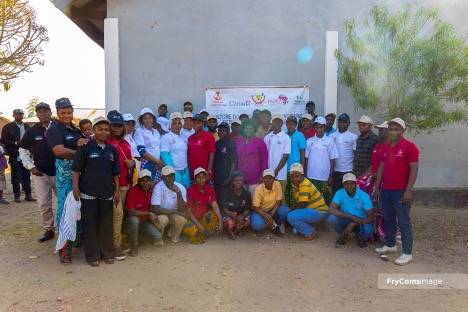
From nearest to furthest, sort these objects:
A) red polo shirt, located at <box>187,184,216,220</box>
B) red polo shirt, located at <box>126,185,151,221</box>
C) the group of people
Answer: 1. the group of people
2. red polo shirt, located at <box>126,185,151,221</box>
3. red polo shirt, located at <box>187,184,216,220</box>

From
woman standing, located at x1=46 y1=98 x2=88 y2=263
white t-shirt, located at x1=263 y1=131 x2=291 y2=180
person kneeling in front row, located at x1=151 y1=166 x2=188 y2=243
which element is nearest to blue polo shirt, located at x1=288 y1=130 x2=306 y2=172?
white t-shirt, located at x1=263 y1=131 x2=291 y2=180

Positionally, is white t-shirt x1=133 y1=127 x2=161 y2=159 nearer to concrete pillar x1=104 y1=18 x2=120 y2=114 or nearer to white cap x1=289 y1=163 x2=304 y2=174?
white cap x1=289 y1=163 x2=304 y2=174

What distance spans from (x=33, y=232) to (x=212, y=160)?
3.06 m

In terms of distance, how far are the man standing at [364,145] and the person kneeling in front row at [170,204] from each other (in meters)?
2.66

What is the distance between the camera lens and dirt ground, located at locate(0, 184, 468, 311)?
13.9ft

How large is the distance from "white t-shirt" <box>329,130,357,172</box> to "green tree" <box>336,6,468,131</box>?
0.90 metres

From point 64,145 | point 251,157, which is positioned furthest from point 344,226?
point 64,145

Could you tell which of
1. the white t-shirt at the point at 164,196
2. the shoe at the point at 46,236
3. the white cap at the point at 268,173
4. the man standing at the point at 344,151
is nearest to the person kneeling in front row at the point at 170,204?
the white t-shirt at the point at 164,196

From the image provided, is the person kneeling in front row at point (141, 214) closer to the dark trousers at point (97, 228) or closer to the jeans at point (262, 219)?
the dark trousers at point (97, 228)

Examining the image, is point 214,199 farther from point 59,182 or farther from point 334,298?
point 334,298

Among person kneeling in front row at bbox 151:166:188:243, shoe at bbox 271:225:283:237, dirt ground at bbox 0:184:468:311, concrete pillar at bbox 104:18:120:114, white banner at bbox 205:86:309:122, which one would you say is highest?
concrete pillar at bbox 104:18:120:114

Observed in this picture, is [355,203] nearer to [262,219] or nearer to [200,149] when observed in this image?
[262,219]

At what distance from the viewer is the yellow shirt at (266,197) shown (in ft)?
21.4

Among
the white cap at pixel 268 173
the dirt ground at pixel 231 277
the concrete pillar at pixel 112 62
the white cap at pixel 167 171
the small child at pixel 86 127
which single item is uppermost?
the concrete pillar at pixel 112 62
